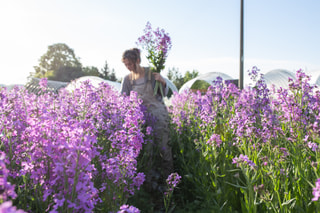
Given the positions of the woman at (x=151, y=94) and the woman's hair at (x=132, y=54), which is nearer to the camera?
the woman at (x=151, y=94)

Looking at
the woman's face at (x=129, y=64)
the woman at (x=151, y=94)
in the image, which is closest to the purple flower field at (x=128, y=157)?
the woman at (x=151, y=94)

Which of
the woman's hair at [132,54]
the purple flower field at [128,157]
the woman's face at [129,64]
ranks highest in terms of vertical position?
the woman's hair at [132,54]

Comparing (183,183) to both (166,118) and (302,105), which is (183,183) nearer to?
(166,118)

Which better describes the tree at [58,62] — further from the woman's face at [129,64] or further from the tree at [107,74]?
the woman's face at [129,64]

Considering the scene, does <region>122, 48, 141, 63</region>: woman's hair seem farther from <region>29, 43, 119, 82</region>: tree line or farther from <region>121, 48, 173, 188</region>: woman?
<region>29, 43, 119, 82</region>: tree line

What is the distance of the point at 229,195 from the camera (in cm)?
298

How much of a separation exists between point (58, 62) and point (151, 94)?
141ft

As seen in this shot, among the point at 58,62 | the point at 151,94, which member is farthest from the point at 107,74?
the point at 151,94

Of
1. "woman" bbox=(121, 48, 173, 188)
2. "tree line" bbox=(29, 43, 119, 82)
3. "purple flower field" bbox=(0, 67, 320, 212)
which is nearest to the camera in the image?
"purple flower field" bbox=(0, 67, 320, 212)

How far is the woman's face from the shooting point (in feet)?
14.8

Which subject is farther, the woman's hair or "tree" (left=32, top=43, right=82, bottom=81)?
"tree" (left=32, top=43, right=82, bottom=81)

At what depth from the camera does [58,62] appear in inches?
1736

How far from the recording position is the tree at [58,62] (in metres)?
41.6

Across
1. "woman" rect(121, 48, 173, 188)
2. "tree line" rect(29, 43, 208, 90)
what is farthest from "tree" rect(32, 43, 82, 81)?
"woman" rect(121, 48, 173, 188)
